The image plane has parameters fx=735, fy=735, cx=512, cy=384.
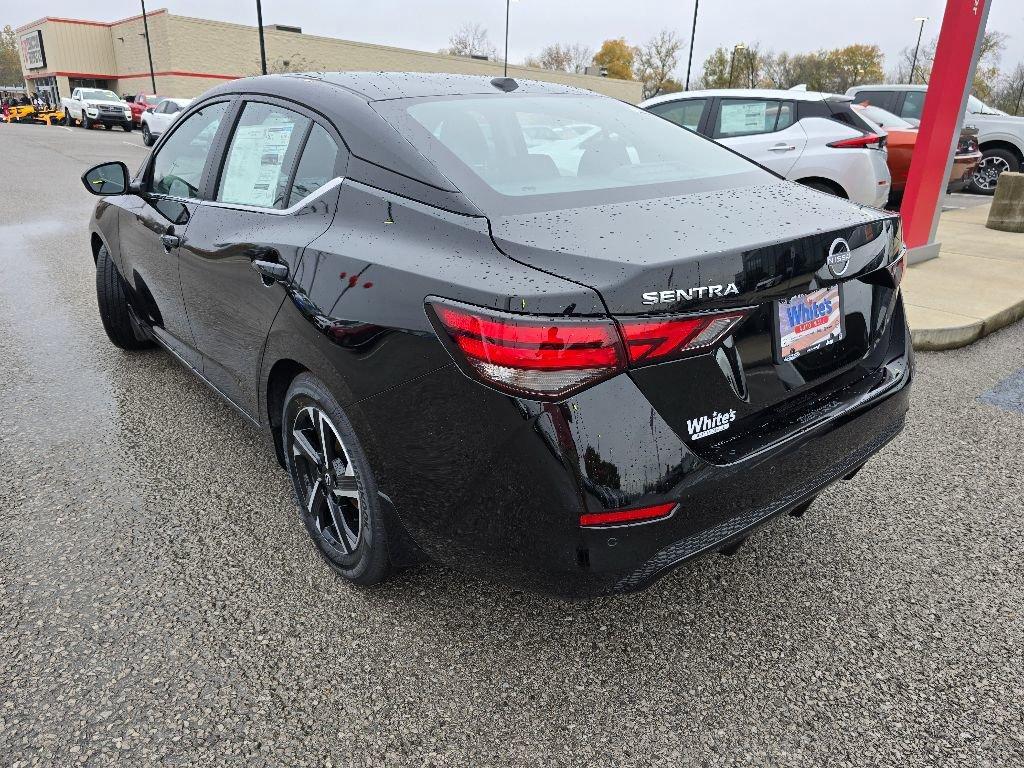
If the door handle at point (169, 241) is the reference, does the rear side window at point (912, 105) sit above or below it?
above

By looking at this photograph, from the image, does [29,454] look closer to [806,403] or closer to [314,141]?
[314,141]

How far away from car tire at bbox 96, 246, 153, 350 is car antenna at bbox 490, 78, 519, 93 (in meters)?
2.69

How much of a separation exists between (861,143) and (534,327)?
7751 millimetres

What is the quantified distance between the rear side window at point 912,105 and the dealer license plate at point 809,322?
38.9ft

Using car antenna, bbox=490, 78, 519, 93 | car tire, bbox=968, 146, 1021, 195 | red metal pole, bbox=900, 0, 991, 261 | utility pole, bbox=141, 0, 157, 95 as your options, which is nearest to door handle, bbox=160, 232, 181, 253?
car antenna, bbox=490, 78, 519, 93

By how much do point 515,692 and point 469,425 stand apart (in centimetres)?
84

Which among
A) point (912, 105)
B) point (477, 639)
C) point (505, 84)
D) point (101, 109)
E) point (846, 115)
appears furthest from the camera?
point (101, 109)

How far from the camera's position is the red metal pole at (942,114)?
257 inches

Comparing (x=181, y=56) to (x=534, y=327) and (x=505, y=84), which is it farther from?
(x=534, y=327)

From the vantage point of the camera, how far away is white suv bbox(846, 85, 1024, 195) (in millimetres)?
11914

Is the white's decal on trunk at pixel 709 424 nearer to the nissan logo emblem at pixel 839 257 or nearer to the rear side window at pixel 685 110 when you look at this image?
the nissan logo emblem at pixel 839 257

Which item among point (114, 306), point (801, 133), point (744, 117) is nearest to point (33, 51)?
point (744, 117)

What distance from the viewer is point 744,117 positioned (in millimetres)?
8391

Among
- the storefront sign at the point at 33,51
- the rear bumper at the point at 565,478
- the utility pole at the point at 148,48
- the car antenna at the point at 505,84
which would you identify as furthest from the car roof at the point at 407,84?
the storefront sign at the point at 33,51
